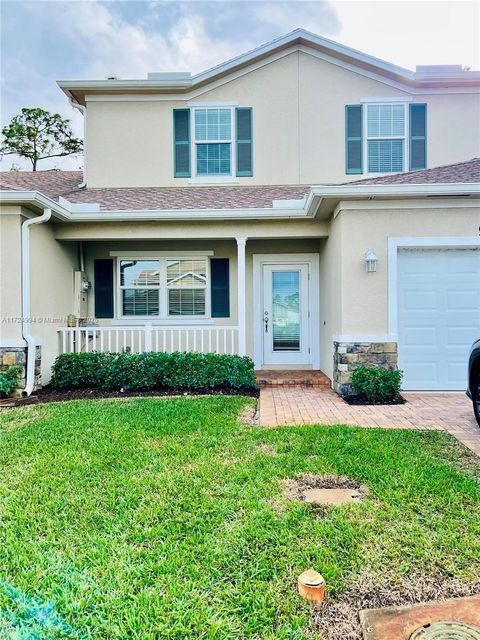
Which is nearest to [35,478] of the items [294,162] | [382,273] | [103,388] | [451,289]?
[103,388]

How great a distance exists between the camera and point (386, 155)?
30.2 ft

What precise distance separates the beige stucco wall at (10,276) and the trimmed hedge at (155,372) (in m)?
1.07

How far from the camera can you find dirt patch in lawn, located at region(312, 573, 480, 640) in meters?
1.98

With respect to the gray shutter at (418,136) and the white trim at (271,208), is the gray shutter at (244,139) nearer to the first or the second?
the white trim at (271,208)

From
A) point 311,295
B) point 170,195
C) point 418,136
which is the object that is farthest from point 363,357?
point 418,136

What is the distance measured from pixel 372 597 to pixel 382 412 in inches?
155

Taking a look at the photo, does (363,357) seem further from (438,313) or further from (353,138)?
(353,138)

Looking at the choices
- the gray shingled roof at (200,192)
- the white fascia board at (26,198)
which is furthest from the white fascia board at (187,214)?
the white fascia board at (26,198)

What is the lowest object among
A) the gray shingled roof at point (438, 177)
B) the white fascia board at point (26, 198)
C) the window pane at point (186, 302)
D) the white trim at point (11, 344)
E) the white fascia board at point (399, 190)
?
the white trim at point (11, 344)

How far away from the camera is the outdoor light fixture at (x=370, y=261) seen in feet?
21.8

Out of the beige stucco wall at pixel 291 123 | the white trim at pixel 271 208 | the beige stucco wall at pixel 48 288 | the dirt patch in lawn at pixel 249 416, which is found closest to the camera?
the dirt patch in lawn at pixel 249 416

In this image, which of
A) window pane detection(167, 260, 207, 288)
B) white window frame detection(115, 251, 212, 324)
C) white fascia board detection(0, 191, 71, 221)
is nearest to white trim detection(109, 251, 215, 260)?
white window frame detection(115, 251, 212, 324)

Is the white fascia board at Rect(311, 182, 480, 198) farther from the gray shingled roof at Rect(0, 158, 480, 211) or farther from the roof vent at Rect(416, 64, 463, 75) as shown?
the roof vent at Rect(416, 64, 463, 75)

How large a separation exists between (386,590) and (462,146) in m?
9.86
